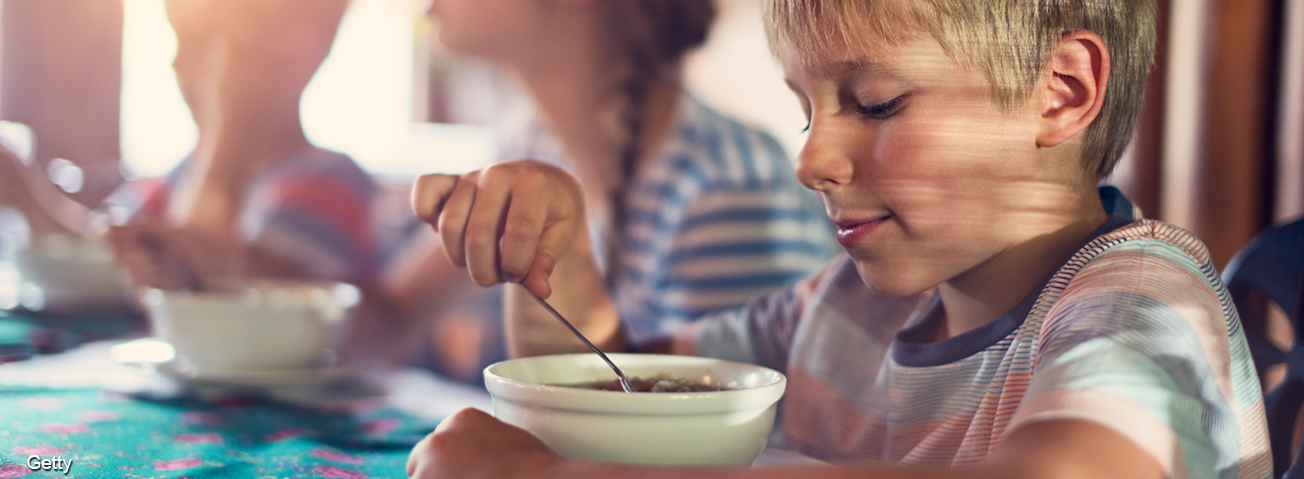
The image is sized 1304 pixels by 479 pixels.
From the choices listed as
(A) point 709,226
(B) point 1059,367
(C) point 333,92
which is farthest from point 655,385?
(C) point 333,92

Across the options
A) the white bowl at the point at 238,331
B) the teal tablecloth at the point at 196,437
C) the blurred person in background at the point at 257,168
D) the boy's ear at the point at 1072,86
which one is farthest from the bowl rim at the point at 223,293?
the boy's ear at the point at 1072,86

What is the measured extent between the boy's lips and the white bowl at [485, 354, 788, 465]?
140 millimetres

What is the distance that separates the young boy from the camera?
357 mm

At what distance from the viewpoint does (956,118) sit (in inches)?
19.2

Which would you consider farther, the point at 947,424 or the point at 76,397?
the point at 76,397

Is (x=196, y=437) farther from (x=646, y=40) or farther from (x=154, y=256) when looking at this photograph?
(x=646, y=40)

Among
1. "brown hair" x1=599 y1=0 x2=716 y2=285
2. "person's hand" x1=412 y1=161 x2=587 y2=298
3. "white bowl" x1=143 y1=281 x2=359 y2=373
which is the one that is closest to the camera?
"person's hand" x1=412 y1=161 x2=587 y2=298

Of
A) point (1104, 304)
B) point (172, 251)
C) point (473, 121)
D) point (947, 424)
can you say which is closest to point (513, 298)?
point (947, 424)

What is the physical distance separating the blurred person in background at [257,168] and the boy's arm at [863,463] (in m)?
1.05

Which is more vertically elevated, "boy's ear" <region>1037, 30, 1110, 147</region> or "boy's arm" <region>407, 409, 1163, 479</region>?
"boy's ear" <region>1037, 30, 1110, 147</region>

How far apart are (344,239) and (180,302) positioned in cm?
84

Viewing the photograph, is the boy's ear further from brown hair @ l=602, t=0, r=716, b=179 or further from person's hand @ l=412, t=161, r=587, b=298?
brown hair @ l=602, t=0, r=716, b=179

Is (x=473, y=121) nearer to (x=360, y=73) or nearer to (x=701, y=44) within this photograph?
(x=360, y=73)

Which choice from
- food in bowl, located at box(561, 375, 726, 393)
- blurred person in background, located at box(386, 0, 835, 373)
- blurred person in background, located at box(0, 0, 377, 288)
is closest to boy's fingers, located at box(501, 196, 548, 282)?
food in bowl, located at box(561, 375, 726, 393)
